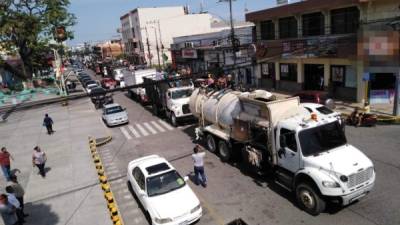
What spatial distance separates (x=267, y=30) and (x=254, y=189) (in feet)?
83.0

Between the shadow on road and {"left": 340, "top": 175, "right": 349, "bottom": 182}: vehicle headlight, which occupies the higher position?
{"left": 340, "top": 175, "right": 349, "bottom": 182}: vehicle headlight

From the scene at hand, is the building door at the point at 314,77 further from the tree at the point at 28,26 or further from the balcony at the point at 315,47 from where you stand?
the tree at the point at 28,26

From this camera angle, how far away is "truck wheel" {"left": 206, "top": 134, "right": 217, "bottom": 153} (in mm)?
17719

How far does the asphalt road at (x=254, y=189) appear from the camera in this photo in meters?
10.8

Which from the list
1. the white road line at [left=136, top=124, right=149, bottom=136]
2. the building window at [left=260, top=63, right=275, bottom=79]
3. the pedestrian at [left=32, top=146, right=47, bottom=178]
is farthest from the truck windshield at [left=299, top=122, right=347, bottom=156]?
the building window at [left=260, top=63, right=275, bottom=79]

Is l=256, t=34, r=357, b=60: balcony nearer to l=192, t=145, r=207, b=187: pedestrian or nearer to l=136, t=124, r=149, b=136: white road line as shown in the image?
l=136, t=124, r=149, b=136: white road line

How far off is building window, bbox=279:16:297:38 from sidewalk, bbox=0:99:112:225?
1942 centimetres

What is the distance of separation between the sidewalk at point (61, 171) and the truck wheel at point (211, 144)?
614cm

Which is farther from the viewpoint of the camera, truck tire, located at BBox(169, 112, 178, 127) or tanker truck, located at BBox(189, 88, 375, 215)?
truck tire, located at BBox(169, 112, 178, 127)

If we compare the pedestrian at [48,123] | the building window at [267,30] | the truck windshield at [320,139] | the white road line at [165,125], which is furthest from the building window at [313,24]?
the pedestrian at [48,123]

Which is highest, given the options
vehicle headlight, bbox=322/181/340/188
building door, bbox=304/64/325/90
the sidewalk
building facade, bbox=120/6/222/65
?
building facade, bbox=120/6/222/65

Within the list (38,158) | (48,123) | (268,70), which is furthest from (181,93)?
(268,70)

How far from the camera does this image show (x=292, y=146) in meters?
11.7

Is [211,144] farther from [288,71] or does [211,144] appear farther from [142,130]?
[288,71]
